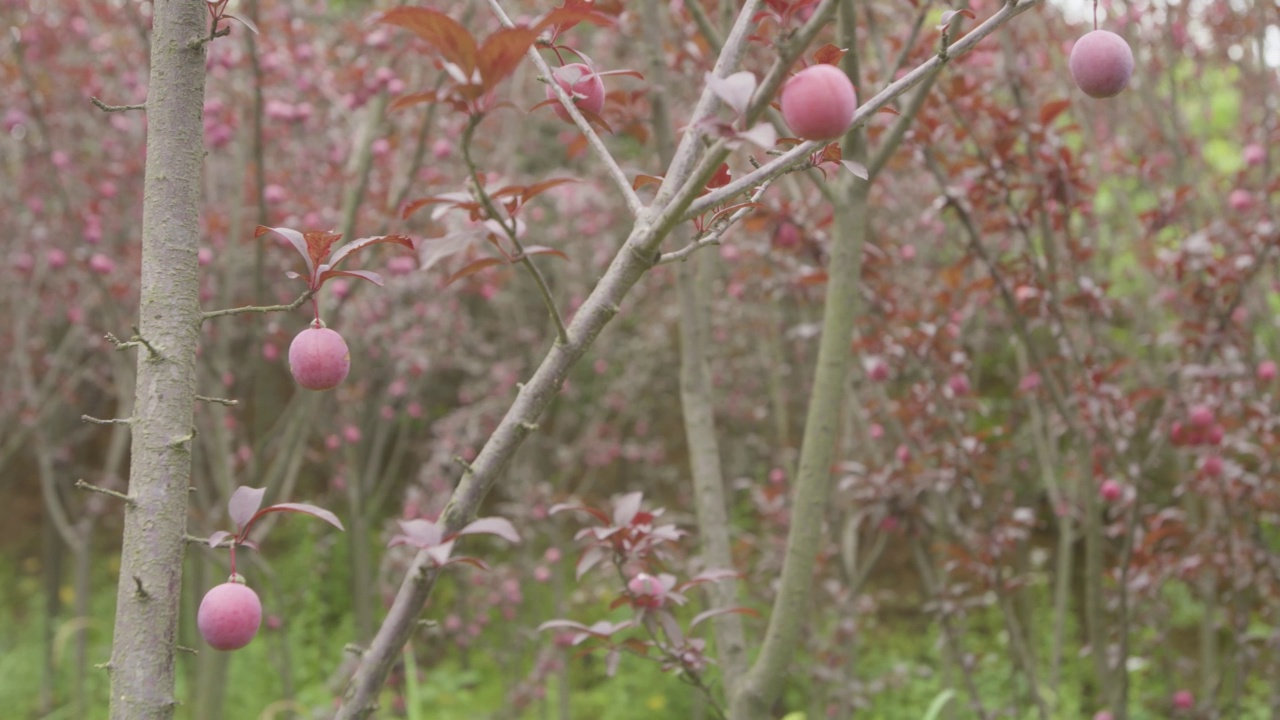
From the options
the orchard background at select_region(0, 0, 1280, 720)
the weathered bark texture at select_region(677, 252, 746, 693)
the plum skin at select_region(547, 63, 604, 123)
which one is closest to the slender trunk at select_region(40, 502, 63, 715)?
the orchard background at select_region(0, 0, 1280, 720)

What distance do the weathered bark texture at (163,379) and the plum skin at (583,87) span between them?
35 centimetres

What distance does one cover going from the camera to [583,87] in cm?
100

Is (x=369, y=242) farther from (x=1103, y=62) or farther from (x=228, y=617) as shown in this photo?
(x=1103, y=62)

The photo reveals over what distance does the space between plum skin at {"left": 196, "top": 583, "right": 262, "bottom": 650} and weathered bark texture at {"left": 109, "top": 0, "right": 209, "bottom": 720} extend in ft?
0.17

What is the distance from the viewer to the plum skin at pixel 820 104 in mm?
704

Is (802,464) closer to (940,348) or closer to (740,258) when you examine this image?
(940,348)

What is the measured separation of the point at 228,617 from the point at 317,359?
24 cm

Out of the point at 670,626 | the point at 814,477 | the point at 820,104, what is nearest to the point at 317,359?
the point at 820,104

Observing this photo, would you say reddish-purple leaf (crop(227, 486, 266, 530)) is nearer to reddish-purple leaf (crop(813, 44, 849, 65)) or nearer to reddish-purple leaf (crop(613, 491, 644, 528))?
reddish-purple leaf (crop(613, 491, 644, 528))

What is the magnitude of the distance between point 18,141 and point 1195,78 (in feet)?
17.8

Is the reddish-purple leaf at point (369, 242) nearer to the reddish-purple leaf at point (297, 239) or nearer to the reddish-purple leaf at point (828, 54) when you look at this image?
the reddish-purple leaf at point (297, 239)

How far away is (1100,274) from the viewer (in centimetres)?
471

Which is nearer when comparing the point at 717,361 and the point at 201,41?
the point at 201,41

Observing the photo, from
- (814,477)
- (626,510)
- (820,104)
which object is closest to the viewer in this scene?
(820,104)
